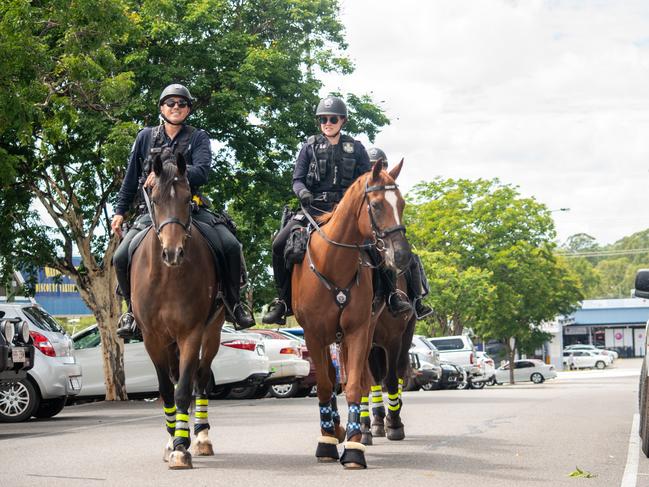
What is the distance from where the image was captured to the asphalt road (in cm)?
870

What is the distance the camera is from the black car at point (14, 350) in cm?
1364

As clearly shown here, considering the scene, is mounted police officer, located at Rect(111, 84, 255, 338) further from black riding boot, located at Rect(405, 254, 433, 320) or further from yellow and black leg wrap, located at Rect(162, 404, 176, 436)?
black riding boot, located at Rect(405, 254, 433, 320)

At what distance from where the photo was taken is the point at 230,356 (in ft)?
84.4

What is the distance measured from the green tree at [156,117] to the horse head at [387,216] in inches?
572

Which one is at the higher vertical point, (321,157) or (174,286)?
(321,157)

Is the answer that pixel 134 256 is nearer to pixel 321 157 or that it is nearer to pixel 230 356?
pixel 321 157

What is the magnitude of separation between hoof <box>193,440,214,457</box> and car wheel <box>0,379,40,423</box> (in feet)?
27.8

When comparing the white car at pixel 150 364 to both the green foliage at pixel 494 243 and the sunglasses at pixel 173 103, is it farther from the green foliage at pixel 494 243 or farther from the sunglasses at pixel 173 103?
the green foliage at pixel 494 243

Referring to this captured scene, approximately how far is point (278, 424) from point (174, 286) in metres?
6.50

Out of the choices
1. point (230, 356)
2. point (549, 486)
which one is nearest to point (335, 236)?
point (549, 486)

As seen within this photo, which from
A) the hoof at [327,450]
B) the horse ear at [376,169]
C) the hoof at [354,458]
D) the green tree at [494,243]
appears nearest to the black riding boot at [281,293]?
the hoof at [327,450]

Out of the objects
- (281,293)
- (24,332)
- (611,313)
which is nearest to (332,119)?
(281,293)

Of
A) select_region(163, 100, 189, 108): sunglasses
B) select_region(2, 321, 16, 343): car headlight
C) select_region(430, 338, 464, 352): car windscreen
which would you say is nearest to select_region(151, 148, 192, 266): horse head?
select_region(163, 100, 189, 108): sunglasses

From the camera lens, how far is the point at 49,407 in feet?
63.7
